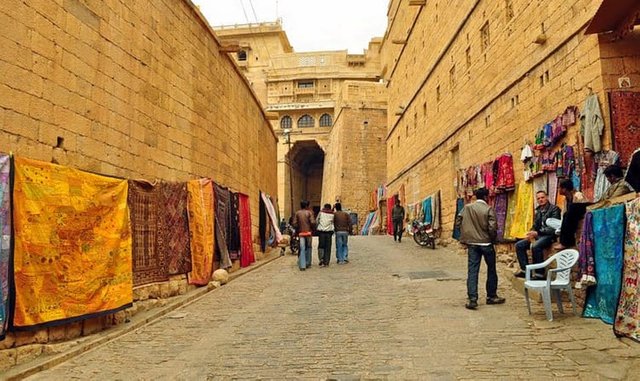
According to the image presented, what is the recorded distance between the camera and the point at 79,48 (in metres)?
5.75

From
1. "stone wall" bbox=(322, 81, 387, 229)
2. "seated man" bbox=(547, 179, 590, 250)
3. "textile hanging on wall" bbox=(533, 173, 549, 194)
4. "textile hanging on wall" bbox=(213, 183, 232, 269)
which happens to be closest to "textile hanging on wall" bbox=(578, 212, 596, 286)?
"seated man" bbox=(547, 179, 590, 250)

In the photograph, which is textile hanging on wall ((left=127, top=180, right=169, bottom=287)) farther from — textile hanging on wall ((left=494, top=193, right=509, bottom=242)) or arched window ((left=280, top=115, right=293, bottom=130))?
arched window ((left=280, top=115, right=293, bottom=130))

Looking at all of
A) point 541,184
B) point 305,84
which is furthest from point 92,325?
point 305,84

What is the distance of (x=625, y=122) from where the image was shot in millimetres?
6672

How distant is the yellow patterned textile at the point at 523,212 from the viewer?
369 inches

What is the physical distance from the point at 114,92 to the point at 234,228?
16.5 feet

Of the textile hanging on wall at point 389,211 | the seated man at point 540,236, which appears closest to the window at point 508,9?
the seated man at point 540,236

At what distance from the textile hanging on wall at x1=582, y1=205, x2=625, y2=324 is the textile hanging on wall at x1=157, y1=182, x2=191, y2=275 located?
19.0 ft

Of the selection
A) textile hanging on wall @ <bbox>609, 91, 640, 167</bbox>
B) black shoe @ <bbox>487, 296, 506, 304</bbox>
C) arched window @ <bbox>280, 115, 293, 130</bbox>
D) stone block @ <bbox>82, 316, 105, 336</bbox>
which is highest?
arched window @ <bbox>280, 115, 293, 130</bbox>

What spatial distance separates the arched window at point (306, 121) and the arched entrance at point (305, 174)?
5.90 ft

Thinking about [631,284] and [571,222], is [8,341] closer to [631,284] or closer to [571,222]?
[631,284]

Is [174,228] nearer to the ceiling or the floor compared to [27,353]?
nearer to the ceiling

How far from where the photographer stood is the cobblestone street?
13.4ft

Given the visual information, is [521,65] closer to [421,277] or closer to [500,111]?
[500,111]
